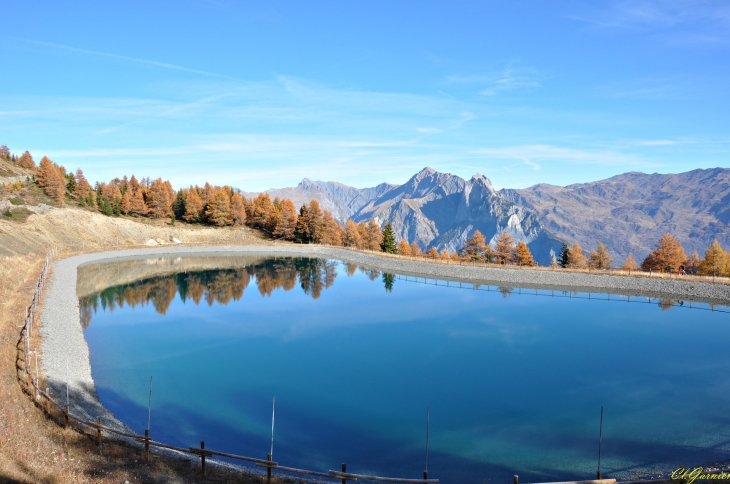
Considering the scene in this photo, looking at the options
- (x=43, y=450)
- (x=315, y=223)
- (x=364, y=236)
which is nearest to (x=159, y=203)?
(x=315, y=223)

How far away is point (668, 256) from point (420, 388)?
70828 millimetres

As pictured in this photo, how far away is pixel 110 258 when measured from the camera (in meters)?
77.9

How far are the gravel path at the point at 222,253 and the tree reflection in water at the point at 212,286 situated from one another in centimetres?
332

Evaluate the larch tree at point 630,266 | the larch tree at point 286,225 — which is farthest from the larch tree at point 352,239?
the larch tree at point 630,266

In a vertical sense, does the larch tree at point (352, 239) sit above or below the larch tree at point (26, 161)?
below

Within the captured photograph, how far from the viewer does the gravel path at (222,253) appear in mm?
21984

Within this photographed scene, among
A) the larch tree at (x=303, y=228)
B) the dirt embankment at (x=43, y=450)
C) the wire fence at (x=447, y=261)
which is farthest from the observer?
the larch tree at (x=303, y=228)

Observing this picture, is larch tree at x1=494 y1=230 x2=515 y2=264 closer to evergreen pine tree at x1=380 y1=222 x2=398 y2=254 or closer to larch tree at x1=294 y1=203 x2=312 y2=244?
evergreen pine tree at x1=380 y1=222 x2=398 y2=254

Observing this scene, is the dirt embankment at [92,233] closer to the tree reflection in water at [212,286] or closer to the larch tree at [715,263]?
the tree reflection in water at [212,286]

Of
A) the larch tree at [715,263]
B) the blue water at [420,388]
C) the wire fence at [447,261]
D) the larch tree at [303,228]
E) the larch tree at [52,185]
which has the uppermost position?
the larch tree at [52,185]

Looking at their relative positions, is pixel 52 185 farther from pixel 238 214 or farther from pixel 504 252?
pixel 504 252

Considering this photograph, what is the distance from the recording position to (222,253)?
92562 mm

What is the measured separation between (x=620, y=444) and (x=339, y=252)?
73.2m

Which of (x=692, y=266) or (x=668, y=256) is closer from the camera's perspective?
(x=668, y=256)
